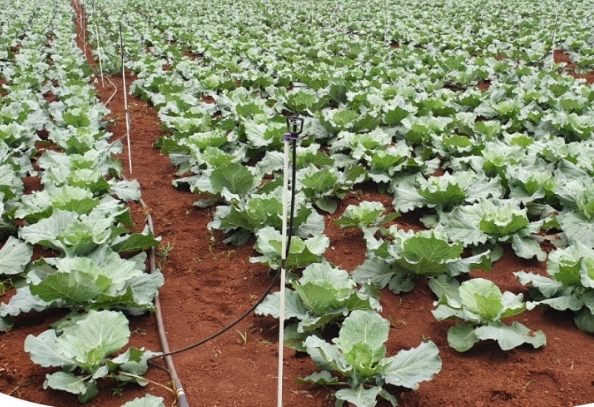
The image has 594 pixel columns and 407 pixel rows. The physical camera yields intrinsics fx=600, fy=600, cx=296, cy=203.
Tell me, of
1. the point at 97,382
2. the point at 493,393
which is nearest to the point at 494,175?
the point at 493,393

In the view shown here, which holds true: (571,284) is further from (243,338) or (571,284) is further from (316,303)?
(243,338)

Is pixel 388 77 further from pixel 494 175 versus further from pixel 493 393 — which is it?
pixel 493 393

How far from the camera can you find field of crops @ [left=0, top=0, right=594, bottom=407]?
311cm

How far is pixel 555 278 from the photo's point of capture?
12.0 ft

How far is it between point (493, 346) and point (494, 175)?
2.46 metres

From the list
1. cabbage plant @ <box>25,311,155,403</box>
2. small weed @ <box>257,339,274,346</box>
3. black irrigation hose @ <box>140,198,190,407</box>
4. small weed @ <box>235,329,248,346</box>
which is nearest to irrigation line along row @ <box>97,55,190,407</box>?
black irrigation hose @ <box>140,198,190,407</box>

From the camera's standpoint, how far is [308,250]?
3.96 metres

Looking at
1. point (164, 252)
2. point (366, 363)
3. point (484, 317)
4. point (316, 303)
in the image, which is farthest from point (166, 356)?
point (484, 317)

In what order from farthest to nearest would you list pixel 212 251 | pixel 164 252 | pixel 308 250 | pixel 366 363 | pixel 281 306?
pixel 212 251, pixel 164 252, pixel 308 250, pixel 366 363, pixel 281 306

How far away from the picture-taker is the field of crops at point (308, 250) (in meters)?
3.11

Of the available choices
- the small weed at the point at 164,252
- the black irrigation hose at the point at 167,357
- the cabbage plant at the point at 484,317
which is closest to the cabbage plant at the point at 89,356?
the black irrigation hose at the point at 167,357

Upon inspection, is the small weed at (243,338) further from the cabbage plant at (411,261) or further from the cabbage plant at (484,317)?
the cabbage plant at (484,317)

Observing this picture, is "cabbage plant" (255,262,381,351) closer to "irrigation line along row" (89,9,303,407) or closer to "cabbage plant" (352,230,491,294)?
"irrigation line along row" (89,9,303,407)

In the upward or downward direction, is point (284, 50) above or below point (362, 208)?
below
